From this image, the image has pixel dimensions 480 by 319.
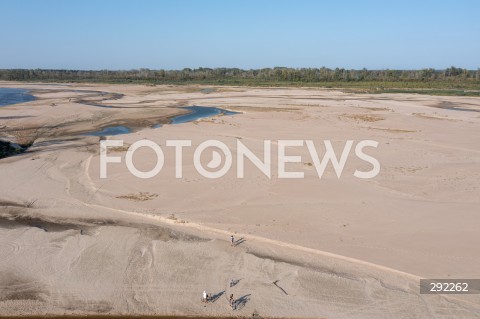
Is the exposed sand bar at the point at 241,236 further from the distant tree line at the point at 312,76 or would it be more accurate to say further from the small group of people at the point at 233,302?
the distant tree line at the point at 312,76

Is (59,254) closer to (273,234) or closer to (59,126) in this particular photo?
(273,234)

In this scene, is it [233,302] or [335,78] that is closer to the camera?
[233,302]

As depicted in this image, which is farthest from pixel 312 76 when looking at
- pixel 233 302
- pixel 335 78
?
pixel 233 302

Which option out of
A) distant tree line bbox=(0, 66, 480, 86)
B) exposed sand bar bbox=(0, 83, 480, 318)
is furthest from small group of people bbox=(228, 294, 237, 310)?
distant tree line bbox=(0, 66, 480, 86)

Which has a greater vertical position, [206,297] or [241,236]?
[241,236]

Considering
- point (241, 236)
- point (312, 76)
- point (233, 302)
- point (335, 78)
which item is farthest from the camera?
point (312, 76)

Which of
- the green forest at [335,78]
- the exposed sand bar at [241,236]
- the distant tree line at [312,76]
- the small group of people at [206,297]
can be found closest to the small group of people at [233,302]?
the exposed sand bar at [241,236]

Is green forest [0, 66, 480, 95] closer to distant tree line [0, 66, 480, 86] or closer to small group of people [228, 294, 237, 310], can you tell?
distant tree line [0, 66, 480, 86]

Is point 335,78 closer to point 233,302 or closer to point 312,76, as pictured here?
point 312,76
